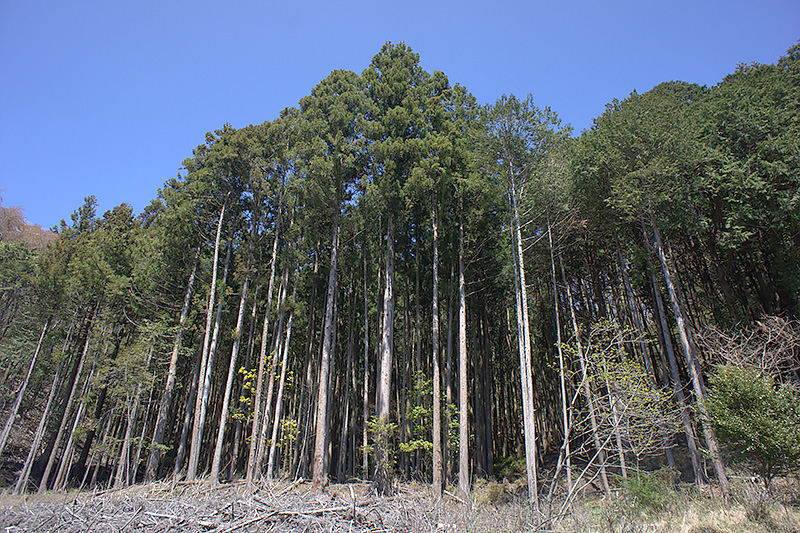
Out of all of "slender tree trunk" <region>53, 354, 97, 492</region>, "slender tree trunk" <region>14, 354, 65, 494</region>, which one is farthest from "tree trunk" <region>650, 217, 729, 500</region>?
"slender tree trunk" <region>14, 354, 65, 494</region>

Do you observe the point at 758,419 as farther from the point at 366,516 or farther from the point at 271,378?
the point at 271,378

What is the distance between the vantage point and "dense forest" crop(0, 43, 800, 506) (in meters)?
11.4

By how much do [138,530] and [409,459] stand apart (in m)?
11.9

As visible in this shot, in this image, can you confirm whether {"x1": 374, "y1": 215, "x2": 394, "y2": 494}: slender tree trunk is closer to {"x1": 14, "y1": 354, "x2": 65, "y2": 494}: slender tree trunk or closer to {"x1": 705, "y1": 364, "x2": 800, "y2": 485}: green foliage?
{"x1": 705, "y1": 364, "x2": 800, "y2": 485}: green foliage

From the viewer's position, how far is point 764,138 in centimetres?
1135

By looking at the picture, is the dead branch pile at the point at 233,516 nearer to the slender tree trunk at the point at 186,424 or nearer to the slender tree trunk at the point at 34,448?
the slender tree trunk at the point at 186,424

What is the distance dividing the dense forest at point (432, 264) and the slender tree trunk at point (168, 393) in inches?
4.2

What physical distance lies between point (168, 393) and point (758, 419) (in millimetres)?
16856

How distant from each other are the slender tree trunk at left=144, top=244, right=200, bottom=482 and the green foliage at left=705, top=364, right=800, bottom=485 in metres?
15.8

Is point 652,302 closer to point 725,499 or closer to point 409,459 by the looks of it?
point 725,499

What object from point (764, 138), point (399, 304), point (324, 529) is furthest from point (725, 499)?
point (399, 304)

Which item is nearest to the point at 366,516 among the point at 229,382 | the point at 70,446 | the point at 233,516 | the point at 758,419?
the point at 233,516

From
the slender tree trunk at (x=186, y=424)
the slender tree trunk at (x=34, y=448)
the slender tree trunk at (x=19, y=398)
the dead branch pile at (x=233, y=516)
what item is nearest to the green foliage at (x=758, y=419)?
the dead branch pile at (x=233, y=516)

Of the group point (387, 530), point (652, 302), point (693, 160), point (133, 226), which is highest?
point (133, 226)
